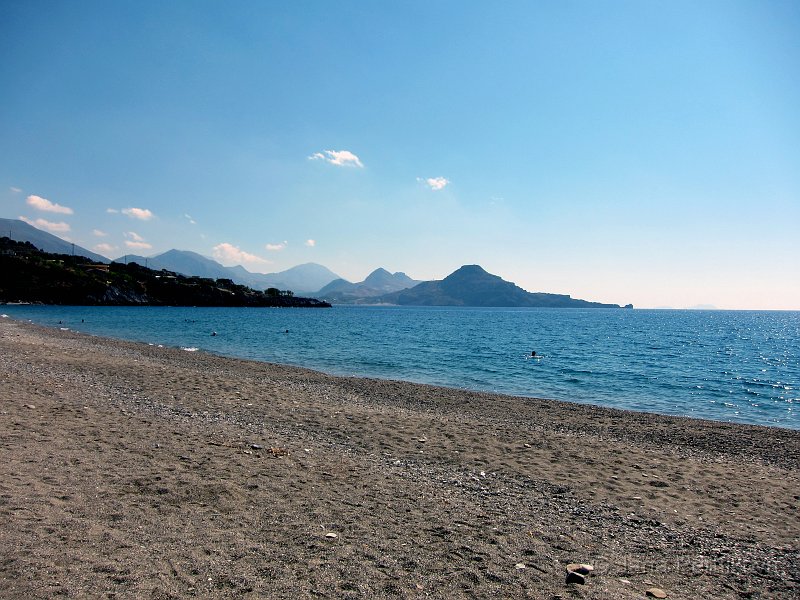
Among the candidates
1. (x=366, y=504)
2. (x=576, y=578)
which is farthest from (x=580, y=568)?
(x=366, y=504)

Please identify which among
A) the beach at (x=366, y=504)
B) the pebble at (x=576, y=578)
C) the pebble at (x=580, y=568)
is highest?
the pebble at (x=576, y=578)

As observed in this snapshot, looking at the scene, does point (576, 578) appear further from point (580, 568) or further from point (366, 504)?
point (366, 504)

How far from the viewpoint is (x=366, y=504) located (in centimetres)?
920

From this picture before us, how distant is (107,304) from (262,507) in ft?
604

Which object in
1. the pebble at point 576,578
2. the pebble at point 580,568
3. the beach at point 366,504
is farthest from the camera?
the pebble at point 580,568

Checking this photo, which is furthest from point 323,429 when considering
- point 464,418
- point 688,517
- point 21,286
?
point 21,286

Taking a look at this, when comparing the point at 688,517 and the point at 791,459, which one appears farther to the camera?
the point at 791,459

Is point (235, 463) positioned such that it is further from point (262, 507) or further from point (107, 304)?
point (107, 304)

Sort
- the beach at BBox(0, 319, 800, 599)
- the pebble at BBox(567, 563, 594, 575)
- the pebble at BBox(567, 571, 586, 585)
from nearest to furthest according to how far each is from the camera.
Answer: the beach at BBox(0, 319, 800, 599) → the pebble at BBox(567, 571, 586, 585) → the pebble at BBox(567, 563, 594, 575)

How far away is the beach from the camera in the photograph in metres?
6.41

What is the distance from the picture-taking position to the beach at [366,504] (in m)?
6.41

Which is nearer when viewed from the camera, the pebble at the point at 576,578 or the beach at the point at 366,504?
the beach at the point at 366,504

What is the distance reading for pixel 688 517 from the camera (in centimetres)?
966

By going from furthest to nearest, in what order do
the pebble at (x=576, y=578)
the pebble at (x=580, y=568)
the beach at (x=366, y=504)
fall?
1. the pebble at (x=580, y=568)
2. the pebble at (x=576, y=578)
3. the beach at (x=366, y=504)
